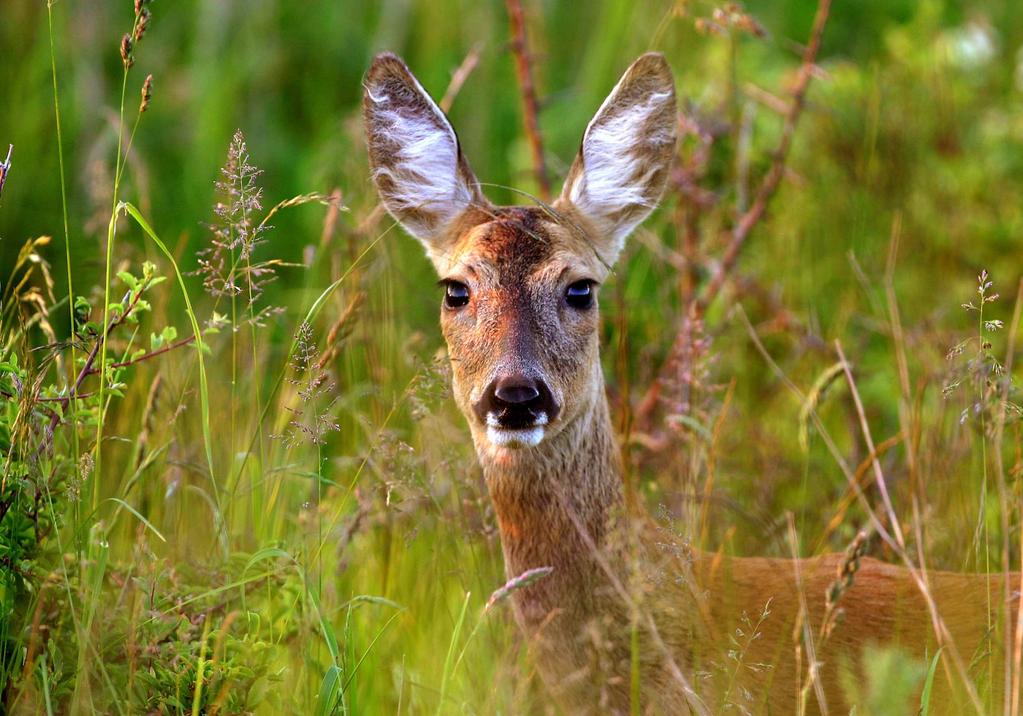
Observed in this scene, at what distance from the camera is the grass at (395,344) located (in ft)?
10.8

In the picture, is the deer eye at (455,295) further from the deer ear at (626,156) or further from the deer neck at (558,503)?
the deer ear at (626,156)

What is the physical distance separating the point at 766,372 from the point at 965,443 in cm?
198

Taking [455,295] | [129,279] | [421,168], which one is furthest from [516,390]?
[421,168]

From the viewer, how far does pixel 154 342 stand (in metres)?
3.38

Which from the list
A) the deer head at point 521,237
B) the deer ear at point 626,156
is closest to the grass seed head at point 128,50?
the deer head at point 521,237

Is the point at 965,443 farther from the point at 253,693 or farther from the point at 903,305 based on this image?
the point at 253,693

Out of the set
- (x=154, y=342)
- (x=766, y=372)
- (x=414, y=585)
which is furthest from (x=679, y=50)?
(x=154, y=342)

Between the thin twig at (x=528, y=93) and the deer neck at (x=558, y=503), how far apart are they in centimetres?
192

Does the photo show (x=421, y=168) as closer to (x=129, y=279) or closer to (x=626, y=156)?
(x=626, y=156)

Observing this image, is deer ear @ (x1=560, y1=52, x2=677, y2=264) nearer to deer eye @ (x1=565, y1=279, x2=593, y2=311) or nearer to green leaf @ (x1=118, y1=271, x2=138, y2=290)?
deer eye @ (x1=565, y1=279, x2=593, y2=311)

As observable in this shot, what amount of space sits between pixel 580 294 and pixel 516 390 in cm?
56

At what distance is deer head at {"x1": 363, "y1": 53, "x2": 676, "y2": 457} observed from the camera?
3893 mm

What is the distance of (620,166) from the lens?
15.5 ft

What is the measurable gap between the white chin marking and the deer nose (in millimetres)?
76
